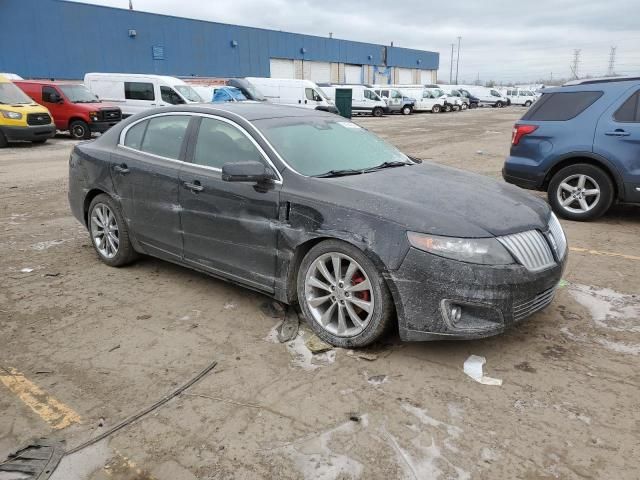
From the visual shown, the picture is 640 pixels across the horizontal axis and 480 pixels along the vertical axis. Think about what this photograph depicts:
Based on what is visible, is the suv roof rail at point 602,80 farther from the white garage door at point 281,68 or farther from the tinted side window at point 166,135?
the white garage door at point 281,68

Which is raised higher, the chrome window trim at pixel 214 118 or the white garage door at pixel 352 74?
the white garage door at pixel 352 74

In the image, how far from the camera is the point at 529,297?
337 centimetres

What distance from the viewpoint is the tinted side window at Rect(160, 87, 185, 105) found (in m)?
20.3

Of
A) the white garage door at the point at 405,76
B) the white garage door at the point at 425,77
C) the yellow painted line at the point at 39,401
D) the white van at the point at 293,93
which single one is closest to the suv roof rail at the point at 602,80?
the yellow painted line at the point at 39,401

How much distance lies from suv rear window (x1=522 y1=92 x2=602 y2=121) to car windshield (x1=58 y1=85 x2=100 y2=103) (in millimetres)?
16242

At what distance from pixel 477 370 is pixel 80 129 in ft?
60.1

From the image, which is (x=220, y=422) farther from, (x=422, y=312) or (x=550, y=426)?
(x=550, y=426)

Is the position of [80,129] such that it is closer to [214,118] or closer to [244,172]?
[214,118]

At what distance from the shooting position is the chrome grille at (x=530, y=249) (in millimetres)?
3328

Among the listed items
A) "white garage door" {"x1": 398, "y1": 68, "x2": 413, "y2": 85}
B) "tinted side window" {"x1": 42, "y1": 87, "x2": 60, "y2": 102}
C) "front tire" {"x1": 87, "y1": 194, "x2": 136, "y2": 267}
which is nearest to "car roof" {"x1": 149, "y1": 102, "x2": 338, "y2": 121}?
"front tire" {"x1": 87, "y1": 194, "x2": 136, "y2": 267}

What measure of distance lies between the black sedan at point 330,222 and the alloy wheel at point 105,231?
3 cm

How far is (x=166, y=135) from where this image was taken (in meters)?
4.76

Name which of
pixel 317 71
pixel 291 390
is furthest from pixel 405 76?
pixel 291 390

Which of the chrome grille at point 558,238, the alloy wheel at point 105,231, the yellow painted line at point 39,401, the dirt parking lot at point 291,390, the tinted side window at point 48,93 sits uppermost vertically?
the tinted side window at point 48,93
